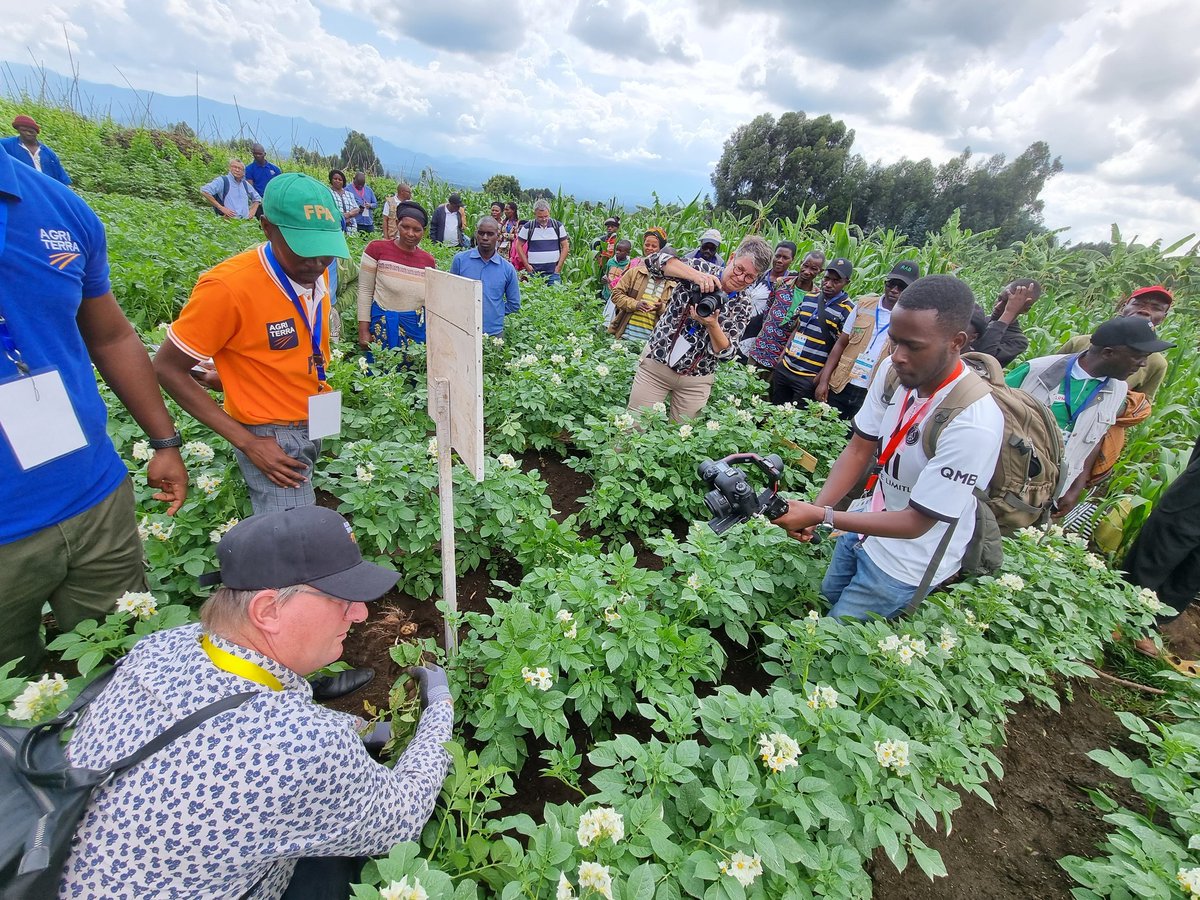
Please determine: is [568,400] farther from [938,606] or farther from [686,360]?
[938,606]

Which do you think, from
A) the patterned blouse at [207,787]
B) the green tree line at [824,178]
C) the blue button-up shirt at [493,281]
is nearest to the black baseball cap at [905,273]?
the blue button-up shirt at [493,281]

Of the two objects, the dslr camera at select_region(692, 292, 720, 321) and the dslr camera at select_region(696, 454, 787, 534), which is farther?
the dslr camera at select_region(692, 292, 720, 321)

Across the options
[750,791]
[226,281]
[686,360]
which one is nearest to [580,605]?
[750,791]

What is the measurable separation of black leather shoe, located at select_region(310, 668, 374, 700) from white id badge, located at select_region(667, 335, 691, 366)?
2.87 meters

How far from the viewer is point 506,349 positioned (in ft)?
17.5

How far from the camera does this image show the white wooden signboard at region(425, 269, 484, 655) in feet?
5.92

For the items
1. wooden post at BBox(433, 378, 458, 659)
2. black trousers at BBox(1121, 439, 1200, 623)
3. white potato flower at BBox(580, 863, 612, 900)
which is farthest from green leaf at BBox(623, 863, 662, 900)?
black trousers at BBox(1121, 439, 1200, 623)

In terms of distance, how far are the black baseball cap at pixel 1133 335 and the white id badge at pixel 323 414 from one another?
14.9 feet

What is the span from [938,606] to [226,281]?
10.8 ft

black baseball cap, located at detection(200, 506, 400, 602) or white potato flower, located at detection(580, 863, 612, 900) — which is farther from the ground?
black baseball cap, located at detection(200, 506, 400, 602)

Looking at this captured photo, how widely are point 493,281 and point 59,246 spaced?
3682 mm

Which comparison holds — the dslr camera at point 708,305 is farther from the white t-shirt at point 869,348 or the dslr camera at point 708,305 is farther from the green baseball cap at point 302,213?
the green baseball cap at point 302,213

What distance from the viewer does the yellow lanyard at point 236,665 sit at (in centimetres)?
115

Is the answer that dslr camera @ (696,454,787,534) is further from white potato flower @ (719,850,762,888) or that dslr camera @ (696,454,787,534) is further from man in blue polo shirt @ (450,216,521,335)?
man in blue polo shirt @ (450,216,521,335)
